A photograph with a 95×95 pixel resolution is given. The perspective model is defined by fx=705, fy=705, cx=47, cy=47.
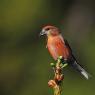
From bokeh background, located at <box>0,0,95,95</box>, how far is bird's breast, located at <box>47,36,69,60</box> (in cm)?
996

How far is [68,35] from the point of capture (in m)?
21.1

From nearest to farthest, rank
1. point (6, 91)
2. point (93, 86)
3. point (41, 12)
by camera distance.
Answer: point (93, 86) → point (6, 91) → point (41, 12)

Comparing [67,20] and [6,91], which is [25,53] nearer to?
[6,91]

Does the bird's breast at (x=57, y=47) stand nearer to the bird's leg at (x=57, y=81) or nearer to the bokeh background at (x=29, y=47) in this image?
the bird's leg at (x=57, y=81)

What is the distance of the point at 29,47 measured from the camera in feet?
69.1

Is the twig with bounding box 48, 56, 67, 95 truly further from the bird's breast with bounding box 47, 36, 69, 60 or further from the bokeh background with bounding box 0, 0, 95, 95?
the bokeh background with bounding box 0, 0, 95, 95

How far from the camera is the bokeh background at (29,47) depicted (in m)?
19.2

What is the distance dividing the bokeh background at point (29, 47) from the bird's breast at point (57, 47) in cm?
996

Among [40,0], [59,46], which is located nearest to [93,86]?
[40,0]

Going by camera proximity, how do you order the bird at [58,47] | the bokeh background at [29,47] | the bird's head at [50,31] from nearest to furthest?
the bird's head at [50,31] < the bird at [58,47] < the bokeh background at [29,47]

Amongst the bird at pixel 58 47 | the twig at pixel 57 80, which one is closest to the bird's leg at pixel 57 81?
the twig at pixel 57 80

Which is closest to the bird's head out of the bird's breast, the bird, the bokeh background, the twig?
the bird

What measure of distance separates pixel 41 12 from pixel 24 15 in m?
0.55

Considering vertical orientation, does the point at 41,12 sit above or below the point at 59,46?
below
